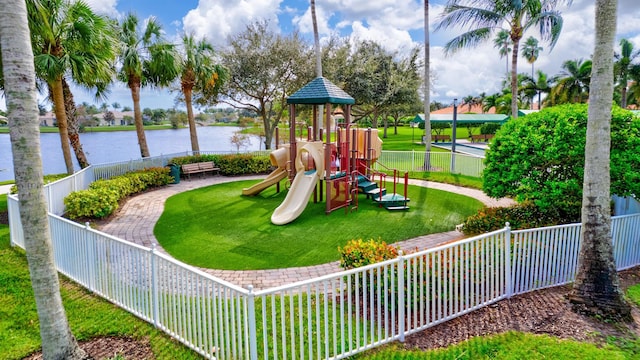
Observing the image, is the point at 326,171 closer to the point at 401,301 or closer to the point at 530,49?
the point at 401,301

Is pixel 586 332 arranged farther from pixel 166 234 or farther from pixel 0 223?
pixel 0 223

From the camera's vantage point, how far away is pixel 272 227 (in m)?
9.41

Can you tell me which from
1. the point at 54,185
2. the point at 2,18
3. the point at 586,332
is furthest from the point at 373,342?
the point at 54,185

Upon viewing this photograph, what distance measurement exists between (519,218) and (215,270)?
5.98 meters

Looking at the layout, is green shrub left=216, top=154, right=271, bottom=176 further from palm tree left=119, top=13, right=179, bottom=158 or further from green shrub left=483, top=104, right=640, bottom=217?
green shrub left=483, top=104, right=640, bottom=217

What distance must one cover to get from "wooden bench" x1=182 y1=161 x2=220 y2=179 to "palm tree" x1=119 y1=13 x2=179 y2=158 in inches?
136

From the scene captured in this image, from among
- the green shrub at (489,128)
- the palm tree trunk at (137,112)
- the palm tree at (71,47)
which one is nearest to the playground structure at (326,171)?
the palm tree at (71,47)

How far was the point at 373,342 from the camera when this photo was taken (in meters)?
4.23

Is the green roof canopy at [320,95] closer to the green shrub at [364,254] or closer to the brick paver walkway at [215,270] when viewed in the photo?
the brick paver walkway at [215,270]

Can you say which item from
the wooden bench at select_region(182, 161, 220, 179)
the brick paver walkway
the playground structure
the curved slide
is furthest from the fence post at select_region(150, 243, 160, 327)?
the wooden bench at select_region(182, 161, 220, 179)

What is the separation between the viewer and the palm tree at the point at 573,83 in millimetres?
31859

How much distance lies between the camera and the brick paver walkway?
6.53 metres

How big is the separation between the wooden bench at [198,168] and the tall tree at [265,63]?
21.8ft

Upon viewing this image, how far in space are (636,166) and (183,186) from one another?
528 inches
